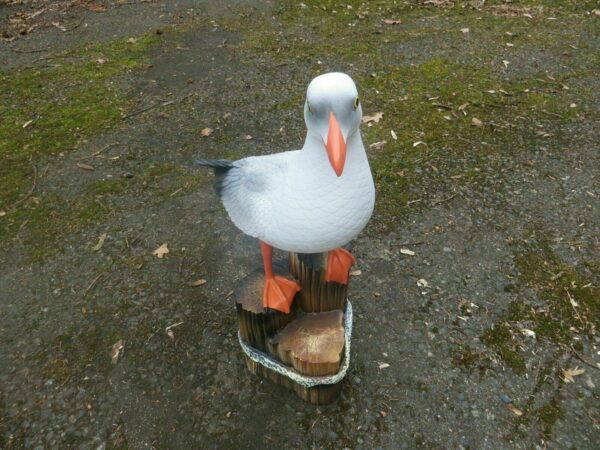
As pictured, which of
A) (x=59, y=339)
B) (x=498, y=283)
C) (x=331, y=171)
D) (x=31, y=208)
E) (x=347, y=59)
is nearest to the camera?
(x=331, y=171)

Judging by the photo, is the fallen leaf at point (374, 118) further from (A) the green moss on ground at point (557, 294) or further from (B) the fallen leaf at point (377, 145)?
(A) the green moss on ground at point (557, 294)

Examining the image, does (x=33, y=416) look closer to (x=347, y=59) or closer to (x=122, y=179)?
(x=122, y=179)

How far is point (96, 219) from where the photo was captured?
390cm

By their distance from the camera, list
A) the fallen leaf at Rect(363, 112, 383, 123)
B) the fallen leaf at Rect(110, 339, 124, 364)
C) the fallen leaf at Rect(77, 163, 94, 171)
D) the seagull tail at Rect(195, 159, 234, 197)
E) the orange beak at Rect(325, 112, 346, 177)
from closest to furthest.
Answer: the orange beak at Rect(325, 112, 346, 177)
the seagull tail at Rect(195, 159, 234, 197)
the fallen leaf at Rect(110, 339, 124, 364)
the fallen leaf at Rect(77, 163, 94, 171)
the fallen leaf at Rect(363, 112, 383, 123)

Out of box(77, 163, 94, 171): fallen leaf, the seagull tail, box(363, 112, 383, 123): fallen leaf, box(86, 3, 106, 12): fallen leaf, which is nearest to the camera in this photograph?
the seagull tail

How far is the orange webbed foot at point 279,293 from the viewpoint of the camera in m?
2.46

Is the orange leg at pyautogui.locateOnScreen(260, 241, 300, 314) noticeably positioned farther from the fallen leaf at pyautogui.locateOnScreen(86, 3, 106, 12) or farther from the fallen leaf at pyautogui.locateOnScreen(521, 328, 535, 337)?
the fallen leaf at pyautogui.locateOnScreen(86, 3, 106, 12)

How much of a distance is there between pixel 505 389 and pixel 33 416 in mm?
2750

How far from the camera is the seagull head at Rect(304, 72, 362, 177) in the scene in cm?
169

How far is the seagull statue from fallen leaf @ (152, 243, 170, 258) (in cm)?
142

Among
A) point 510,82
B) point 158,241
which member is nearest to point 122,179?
point 158,241

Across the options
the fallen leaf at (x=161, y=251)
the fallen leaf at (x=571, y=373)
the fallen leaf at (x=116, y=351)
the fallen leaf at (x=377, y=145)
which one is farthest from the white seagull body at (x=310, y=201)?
the fallen leaf at (x=377, y=145)

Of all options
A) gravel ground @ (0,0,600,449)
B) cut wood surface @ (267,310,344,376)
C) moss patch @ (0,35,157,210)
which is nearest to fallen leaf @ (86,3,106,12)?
gravel ground @ (0,0,600,449)

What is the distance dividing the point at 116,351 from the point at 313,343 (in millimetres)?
1369
